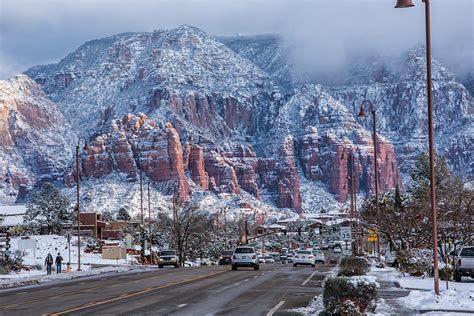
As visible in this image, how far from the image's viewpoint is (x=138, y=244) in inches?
4604

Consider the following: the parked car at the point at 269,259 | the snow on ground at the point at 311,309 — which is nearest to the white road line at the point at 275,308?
the snow on ground at the point at 311,309

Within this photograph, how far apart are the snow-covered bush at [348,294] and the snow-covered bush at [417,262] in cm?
2050

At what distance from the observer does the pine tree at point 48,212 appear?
117188 mm

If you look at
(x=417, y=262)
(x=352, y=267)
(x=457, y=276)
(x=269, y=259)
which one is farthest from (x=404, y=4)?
(x=269, y=259)

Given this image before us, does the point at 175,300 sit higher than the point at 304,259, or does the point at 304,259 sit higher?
the point at 175,300

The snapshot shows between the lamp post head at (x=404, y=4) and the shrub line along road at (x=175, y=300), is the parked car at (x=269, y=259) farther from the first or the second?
the lamp post head at (x=404, y=4)

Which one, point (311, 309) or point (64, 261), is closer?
point (311, 309)

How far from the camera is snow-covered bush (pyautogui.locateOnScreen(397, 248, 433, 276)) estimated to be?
40594 mm

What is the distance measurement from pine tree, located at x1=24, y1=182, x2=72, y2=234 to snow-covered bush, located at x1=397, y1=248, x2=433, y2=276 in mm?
80577

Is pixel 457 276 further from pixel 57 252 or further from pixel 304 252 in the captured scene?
pixel 57 252

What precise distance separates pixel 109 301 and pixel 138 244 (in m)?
90.6

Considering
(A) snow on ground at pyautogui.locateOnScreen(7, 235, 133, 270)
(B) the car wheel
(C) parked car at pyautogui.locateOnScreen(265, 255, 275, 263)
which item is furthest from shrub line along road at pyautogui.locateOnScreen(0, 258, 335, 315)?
(C) parked car at pyautogui.locateOnScreen(265, 255, 275, 263)

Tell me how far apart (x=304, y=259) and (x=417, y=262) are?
29886mm

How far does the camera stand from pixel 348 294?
20.6m
